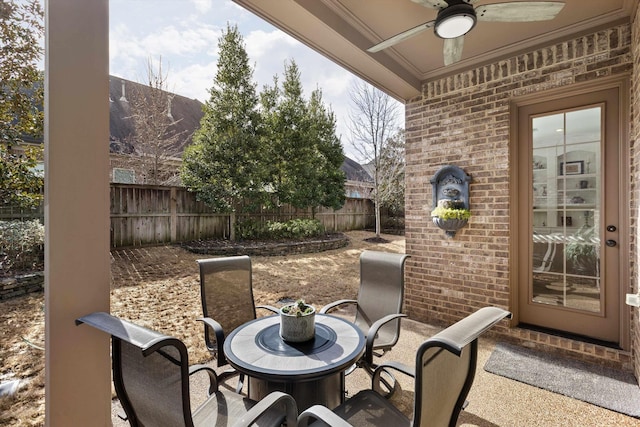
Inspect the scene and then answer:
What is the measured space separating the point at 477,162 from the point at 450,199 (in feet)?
1.67

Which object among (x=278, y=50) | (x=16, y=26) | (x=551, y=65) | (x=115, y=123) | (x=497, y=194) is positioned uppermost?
(x=278, y=50)

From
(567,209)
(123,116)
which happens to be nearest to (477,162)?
(567,209)

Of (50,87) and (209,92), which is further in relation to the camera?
(209,92)

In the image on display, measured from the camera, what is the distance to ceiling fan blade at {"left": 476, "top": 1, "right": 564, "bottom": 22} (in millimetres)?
1897

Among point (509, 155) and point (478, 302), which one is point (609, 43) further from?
point (478, 302)

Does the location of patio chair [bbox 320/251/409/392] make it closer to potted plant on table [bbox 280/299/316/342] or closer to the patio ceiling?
potted plant on table [bbox 280/299/316/342]

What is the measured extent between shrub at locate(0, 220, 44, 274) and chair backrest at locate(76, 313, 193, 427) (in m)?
0.81

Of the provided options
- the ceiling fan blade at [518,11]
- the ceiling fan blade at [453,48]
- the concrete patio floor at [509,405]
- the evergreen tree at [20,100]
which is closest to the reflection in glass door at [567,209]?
the concrete patio floor at [509,405]

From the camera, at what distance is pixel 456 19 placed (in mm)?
1987

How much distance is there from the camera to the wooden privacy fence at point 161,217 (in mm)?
6512

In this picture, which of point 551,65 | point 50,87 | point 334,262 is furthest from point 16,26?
point 334,262

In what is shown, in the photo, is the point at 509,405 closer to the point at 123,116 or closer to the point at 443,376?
the point at 443,376

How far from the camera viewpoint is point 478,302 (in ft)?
11.3

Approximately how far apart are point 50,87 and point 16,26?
0.45 meters
